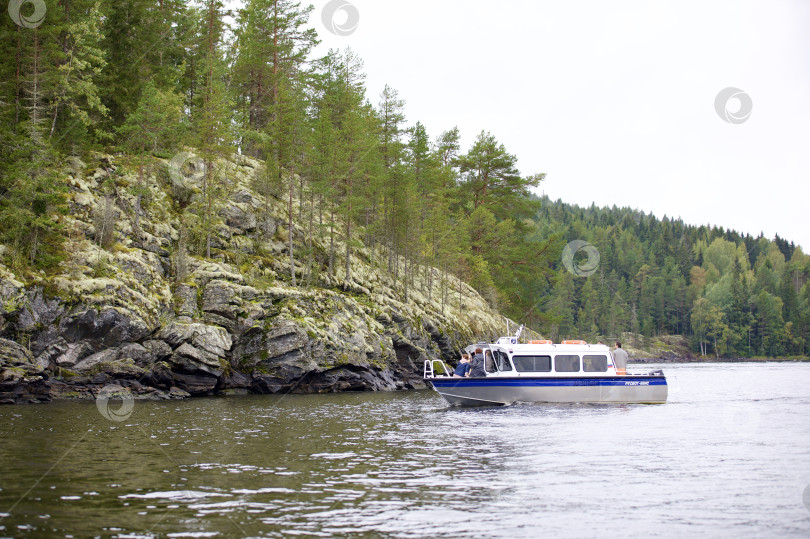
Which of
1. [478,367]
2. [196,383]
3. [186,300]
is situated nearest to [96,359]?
[196,383]

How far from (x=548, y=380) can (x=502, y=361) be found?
239 centimetres

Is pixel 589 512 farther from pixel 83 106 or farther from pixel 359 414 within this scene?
pixel 83 106

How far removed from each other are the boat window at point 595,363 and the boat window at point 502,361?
3.97 meters

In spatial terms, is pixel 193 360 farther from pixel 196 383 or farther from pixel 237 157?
pixel 237 157

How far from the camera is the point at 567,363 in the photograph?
30859 mm

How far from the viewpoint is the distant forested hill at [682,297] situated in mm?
143875

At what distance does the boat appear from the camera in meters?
29.7

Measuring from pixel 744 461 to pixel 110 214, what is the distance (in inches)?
1333

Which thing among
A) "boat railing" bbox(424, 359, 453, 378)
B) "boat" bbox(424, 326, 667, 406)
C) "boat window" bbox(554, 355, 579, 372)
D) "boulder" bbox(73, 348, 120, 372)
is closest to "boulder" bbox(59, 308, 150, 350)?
"boulder" bbox(73, 348, 120, 372)

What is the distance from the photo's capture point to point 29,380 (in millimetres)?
27922

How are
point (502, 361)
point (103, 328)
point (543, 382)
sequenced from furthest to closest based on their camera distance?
A: point (103, 328) < point (502, 361) < point (543, 382)

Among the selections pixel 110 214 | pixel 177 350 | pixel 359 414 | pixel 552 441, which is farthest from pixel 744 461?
pixel 110 214

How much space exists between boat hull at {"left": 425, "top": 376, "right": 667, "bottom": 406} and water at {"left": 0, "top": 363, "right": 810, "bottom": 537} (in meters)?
4.30

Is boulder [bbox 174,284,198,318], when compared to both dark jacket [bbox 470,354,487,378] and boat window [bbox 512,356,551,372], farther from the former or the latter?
boat window [bbox 512,356,551,372]
